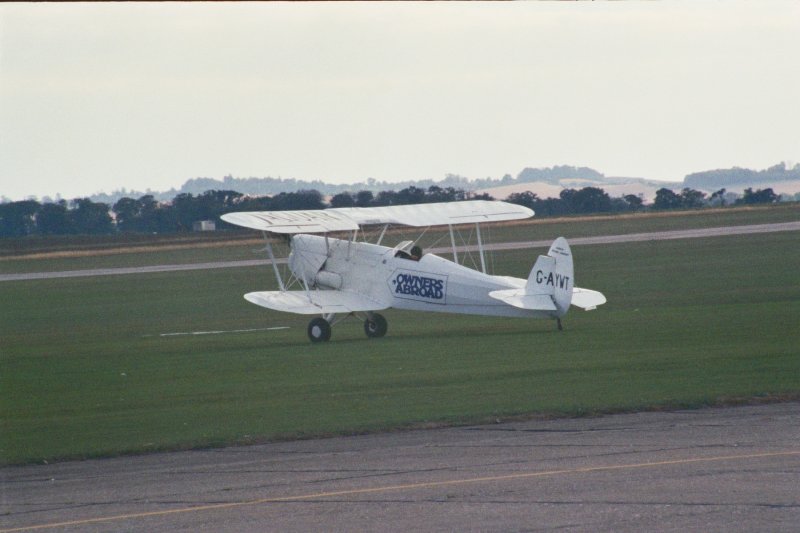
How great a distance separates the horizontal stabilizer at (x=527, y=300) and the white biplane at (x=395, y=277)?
19mm

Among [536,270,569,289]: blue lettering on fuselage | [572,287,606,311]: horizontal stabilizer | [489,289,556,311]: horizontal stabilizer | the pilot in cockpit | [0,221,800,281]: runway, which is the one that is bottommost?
[0,221,800,281]: runway

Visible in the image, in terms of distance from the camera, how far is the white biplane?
24750 mm

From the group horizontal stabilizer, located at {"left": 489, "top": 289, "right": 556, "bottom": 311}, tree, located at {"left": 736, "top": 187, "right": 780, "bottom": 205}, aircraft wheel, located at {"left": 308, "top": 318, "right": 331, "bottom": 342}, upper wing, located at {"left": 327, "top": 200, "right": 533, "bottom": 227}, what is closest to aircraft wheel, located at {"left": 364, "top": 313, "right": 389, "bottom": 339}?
aircraft wheel, located at {"left": 308, "top": 318, "right": 331, "bottom": 342}

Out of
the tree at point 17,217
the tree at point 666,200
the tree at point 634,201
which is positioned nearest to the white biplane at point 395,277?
the tree at point 666,200

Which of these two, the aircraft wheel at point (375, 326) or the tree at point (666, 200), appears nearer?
the aircraft wheel at point (375, 326)

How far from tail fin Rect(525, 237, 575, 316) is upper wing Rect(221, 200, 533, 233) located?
4542mm

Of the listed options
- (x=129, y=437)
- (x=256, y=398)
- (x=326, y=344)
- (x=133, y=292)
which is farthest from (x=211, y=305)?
(x=129, y=437)

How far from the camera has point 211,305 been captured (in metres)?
40.4

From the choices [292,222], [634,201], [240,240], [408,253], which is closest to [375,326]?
[408,253]

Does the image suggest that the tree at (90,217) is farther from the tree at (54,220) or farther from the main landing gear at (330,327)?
the main landing gear at (330,327)

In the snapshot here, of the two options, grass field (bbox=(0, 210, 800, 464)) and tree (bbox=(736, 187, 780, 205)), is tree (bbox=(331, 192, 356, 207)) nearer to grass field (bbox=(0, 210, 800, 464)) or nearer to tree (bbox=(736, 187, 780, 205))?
tree (bbox=(736, 187, 780, 205))

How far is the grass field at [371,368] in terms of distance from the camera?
15.8 m

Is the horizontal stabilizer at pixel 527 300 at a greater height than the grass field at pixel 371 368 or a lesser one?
greater

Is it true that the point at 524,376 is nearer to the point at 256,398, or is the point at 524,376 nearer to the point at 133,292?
the point at 256,398
